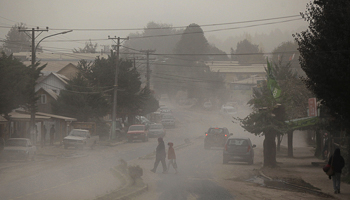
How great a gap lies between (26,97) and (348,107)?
26.1 meters

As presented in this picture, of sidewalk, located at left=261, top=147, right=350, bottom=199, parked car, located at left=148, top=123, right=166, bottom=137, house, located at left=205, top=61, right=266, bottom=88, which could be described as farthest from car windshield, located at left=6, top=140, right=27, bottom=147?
house, located at left=205, top=61, right=266, bottom=88

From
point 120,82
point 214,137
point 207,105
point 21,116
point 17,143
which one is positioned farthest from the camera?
point 207,105

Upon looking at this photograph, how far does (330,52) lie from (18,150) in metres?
22.1

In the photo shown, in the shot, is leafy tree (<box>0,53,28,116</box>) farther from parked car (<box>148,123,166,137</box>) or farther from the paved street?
parked car (<box>148,123,166,137</box>)

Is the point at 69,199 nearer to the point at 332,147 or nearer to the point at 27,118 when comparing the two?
the point at 332,147

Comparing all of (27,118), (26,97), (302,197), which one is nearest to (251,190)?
(302,197)

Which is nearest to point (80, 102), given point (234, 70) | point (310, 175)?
point (310, 175)

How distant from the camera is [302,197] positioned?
15367 millimetres

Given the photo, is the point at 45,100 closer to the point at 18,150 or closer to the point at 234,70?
the point at 18,150

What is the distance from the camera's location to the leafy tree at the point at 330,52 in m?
15.6

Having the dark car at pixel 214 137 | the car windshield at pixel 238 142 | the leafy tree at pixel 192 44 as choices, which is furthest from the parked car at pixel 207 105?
the car windshield at pixel 238 142

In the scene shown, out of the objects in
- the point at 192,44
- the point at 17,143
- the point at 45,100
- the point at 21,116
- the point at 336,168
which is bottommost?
the point at 17,143

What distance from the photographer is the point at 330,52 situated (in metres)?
16.4

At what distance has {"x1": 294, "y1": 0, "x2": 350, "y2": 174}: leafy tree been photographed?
15617 millimetres
